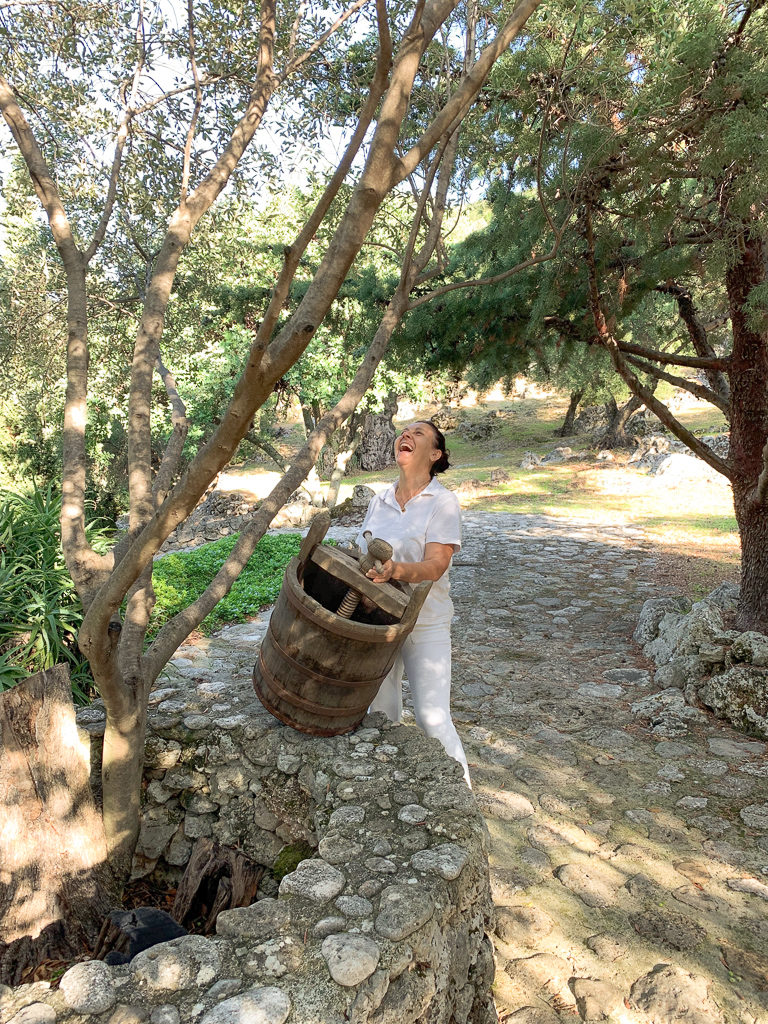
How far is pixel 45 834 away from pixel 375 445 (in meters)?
26.0

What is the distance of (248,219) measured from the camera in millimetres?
14023

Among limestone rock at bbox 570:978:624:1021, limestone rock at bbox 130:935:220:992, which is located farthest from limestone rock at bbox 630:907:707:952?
limestone rock at bbox 130:935:220:992

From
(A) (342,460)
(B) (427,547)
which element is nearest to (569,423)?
(A) (342,460)

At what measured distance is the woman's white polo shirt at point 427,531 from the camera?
3.39m

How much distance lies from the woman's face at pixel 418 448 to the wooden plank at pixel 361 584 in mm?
761

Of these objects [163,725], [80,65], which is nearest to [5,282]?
[80,65]

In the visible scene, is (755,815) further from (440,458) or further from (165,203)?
(165,203)

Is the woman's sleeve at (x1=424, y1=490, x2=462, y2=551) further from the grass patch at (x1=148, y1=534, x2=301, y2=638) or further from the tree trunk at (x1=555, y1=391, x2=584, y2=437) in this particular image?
the tree trunk at (x1=555, y1=391, x2=584, y2=437)

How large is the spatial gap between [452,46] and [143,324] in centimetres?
545

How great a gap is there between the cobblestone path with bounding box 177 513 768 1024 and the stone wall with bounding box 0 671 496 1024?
558mm

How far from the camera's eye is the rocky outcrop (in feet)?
16.8

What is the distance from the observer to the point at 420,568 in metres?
3.22

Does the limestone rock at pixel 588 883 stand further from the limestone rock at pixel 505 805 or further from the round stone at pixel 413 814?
the round stone at pixel 413 814

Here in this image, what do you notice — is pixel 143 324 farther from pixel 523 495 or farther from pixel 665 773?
pixel 523 495
